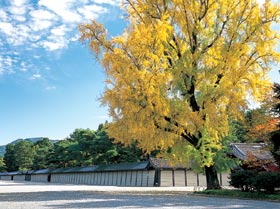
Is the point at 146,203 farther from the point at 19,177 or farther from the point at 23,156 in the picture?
the point at 23,156

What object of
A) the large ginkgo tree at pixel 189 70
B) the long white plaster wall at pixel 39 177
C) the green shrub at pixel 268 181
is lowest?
the green shrub at pixel 268 181

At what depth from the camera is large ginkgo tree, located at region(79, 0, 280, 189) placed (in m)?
14.3

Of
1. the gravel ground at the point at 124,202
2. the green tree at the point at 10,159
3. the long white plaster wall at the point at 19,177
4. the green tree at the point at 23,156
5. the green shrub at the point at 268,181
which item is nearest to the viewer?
the gravel ground at the point at 124,202

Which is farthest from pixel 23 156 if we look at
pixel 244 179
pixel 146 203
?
pixel 146 203

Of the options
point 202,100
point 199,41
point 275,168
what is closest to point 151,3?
point 199,41

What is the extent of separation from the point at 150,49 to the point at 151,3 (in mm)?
3421

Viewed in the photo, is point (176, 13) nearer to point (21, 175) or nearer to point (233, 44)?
point (233, 44)

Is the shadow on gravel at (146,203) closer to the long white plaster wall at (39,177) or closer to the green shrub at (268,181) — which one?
the green shrub at (268,181)

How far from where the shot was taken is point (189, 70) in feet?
49.5

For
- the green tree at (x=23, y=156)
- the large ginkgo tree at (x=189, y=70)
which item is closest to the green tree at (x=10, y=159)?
the green tree at (x=23, y=156)

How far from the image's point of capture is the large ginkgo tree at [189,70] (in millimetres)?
14281

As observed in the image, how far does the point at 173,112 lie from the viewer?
48.8 ft

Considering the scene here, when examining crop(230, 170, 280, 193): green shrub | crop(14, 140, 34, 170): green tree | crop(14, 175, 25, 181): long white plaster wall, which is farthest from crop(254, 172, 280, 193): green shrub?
crop(14, 140, 34, 170): green tree

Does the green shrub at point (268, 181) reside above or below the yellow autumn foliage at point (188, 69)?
below
